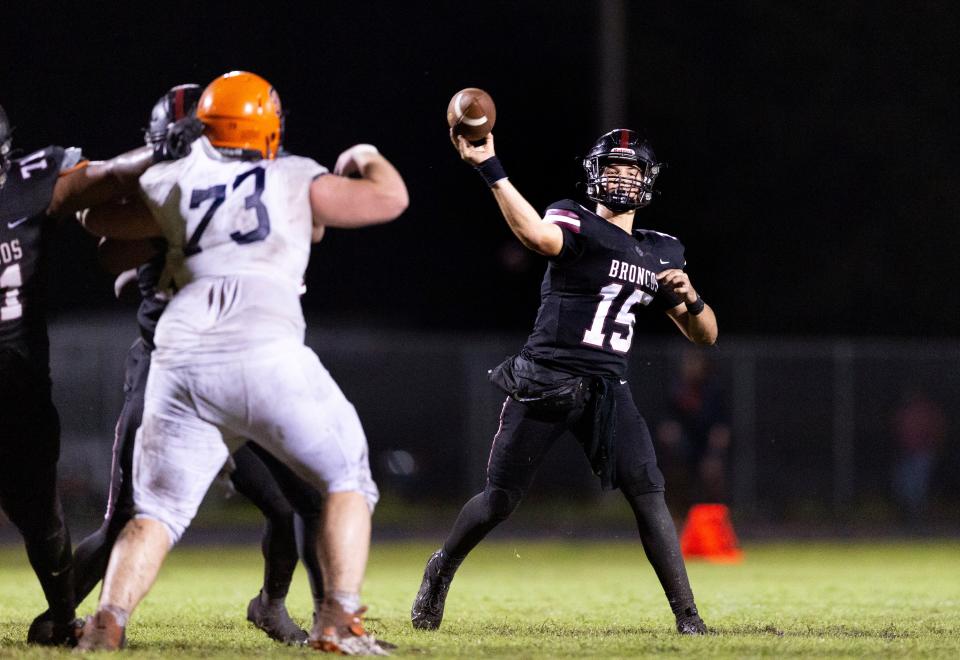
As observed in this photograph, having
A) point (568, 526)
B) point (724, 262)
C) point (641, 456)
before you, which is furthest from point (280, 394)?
point (724, 262)

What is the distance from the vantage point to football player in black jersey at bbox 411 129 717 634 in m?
6.62

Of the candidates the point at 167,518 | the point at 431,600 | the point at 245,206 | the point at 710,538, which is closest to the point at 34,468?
the point at 167,518

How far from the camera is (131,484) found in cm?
605

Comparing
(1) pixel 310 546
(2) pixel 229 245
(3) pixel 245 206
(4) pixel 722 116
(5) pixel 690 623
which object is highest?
(4) pixel 722 116

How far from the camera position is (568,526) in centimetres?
1728

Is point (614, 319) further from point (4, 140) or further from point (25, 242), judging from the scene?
point (4, 140)

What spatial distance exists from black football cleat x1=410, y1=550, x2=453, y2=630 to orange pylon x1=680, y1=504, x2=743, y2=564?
529 centimetres

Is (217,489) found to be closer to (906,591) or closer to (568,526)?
(568,526)

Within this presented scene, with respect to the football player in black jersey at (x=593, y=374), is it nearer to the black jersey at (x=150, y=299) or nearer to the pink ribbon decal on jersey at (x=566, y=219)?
the pink ribbon decal on jersey at (x=566, y=219)

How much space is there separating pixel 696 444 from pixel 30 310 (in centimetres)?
1121

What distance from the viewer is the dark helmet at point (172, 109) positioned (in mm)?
6250

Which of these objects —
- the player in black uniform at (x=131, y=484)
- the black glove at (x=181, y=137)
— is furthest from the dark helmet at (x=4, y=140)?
the black glove at (x=181, y=137)

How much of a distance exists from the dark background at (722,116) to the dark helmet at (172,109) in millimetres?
14371

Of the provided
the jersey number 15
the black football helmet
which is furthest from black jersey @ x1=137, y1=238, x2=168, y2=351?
the black football helmet
